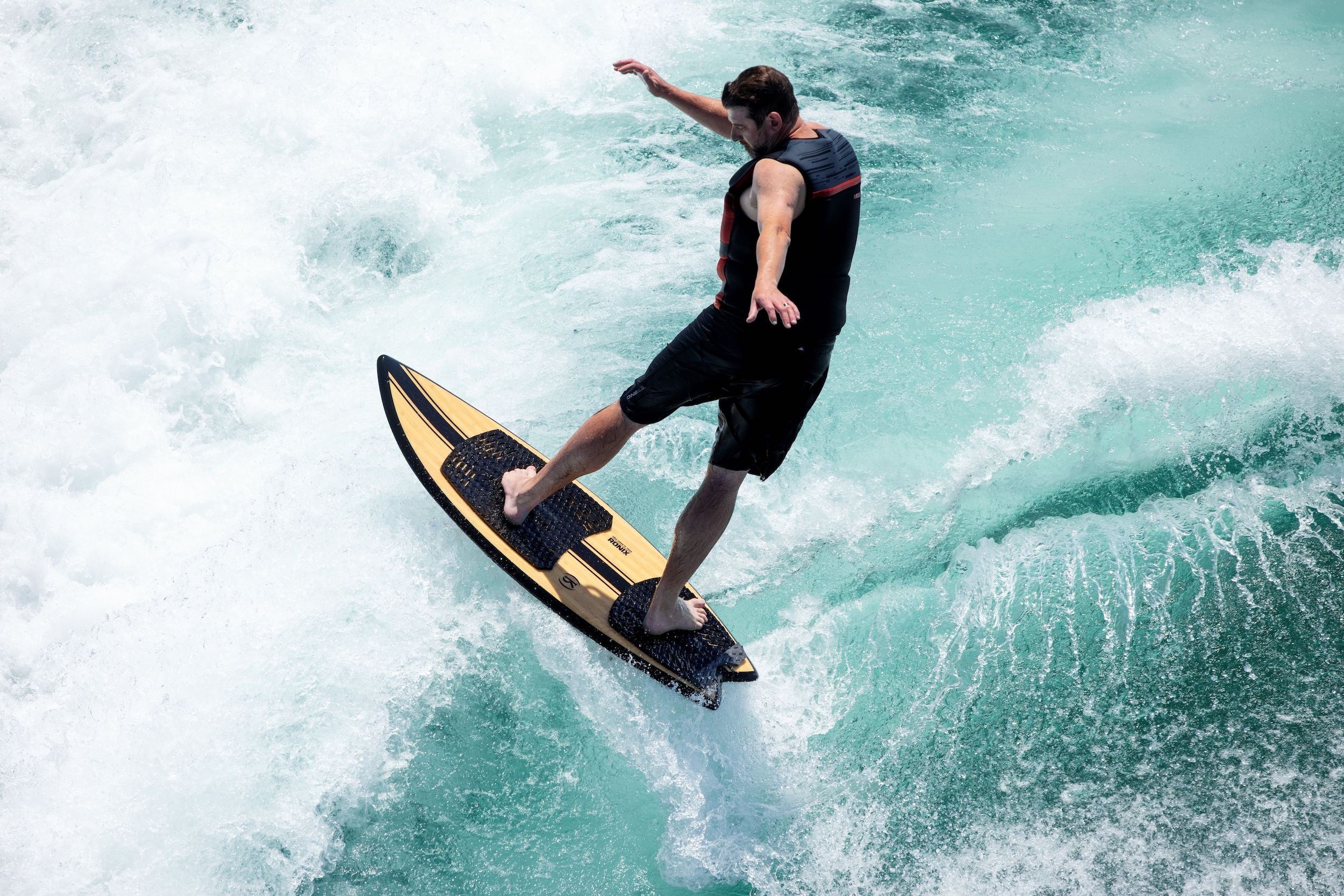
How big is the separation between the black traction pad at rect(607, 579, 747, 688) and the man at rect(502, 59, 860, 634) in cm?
10

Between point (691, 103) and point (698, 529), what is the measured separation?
58.4 inches

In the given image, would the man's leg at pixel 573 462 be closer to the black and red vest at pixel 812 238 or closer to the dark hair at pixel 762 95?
the black and red vest at pixel 812 238

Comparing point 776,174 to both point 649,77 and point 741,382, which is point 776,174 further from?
point 649,77

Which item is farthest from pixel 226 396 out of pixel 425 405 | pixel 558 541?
pixel 558 541

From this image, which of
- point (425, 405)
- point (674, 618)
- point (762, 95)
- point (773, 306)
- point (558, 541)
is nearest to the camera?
point (773, 306)

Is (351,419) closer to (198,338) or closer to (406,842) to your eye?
(198,338)

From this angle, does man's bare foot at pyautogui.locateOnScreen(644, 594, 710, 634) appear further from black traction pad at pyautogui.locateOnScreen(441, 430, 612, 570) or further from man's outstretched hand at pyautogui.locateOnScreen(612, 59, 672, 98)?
man's outstretched hand at pyautogui.locateOnScreen(612, 59, 672, 98)

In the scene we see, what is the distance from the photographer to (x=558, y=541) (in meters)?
3.84

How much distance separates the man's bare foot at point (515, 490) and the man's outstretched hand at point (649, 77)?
1.57 metres

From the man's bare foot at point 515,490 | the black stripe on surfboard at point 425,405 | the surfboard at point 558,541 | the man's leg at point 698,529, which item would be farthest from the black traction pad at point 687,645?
the black stripe on surfboard at point 425,405

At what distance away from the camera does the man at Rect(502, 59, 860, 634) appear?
257 cm

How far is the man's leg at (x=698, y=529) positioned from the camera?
10.1 ft

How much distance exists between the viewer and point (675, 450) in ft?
14.6

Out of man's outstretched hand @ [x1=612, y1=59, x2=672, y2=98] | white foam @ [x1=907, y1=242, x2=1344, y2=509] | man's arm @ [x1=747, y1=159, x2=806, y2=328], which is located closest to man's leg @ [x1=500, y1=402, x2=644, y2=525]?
man's arm @ [x1=747, y1=159, x2=806, y2=328]
